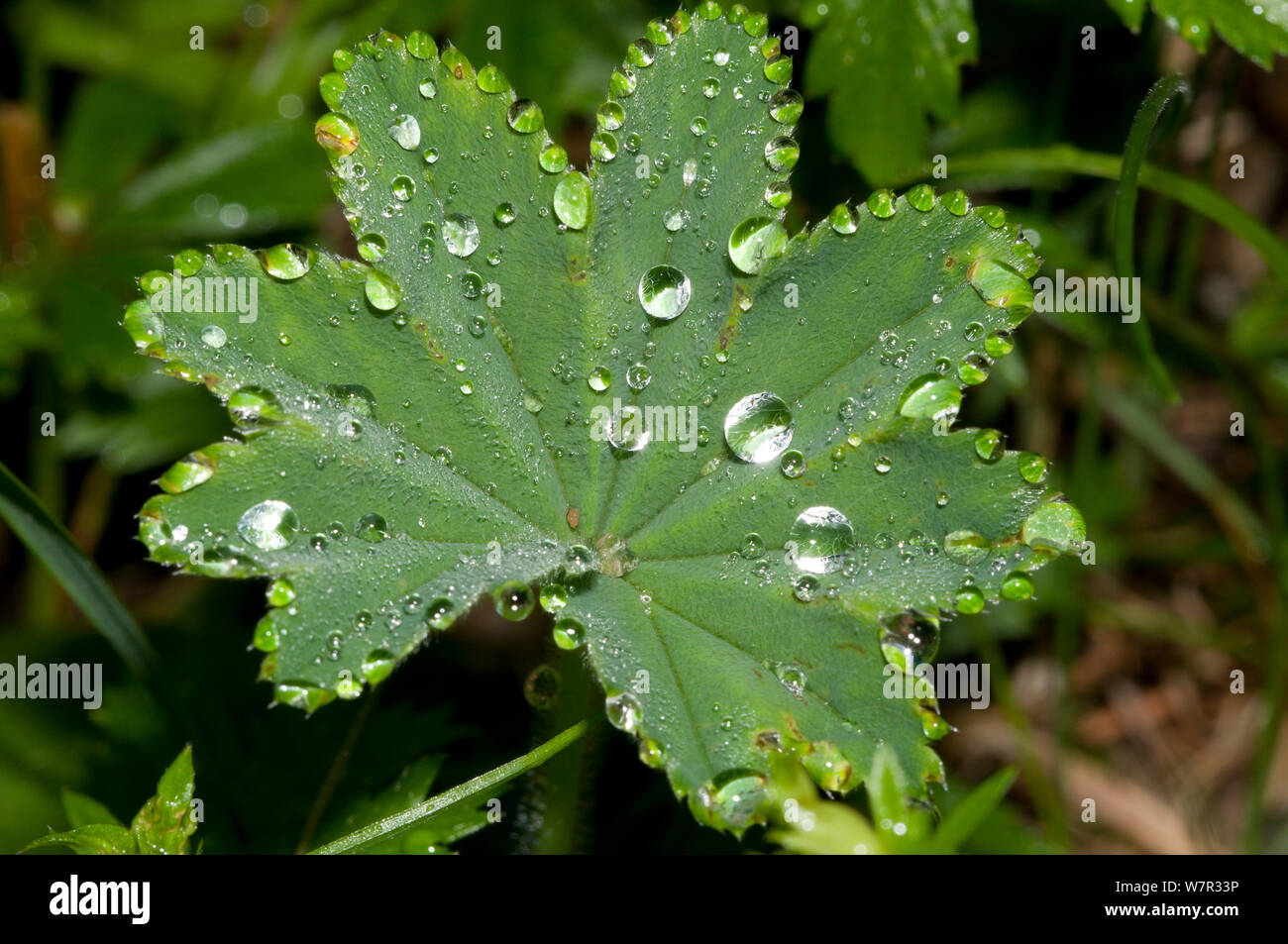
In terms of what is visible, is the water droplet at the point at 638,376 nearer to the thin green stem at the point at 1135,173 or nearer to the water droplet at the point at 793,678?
the water droplet at the point at 793,678

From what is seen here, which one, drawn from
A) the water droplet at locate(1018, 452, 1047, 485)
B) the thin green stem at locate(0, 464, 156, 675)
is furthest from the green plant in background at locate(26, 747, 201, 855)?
the water droplet at locate(1018, 452, 1047, 485)

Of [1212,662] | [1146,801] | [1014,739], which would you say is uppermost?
[1212,662]

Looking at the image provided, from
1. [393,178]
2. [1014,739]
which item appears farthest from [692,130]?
[1014,739]

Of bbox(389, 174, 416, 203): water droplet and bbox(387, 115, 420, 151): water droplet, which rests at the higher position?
bbox(387, 115, 420, 151): water droplet

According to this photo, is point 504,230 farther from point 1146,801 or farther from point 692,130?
point 1146,801

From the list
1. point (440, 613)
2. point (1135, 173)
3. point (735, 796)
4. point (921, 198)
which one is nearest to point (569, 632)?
point (440, 613)

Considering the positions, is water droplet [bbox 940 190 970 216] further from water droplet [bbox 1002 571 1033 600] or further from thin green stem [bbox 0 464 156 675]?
thin green stem [bbox 0 464 156 675]

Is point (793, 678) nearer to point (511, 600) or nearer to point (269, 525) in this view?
point (511, 600)

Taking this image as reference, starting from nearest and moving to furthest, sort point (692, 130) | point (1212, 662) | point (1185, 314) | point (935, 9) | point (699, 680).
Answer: point (699, 680) → point (692, 130) → point (935, 9) → point (1185, 314) → point (1212, 662)
